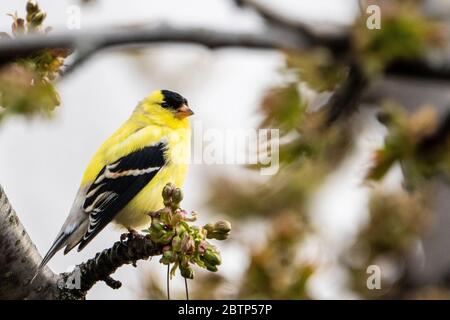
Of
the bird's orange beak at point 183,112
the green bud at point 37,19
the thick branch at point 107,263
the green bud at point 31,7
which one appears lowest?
the thick branch at point 107,263

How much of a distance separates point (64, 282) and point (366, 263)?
196 centimetres

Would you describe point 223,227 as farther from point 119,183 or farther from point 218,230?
point 119,183

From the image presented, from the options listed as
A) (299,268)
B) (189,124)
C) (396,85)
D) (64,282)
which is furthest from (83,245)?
(396,85)

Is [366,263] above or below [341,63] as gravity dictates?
below

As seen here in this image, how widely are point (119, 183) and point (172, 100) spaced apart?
62cm

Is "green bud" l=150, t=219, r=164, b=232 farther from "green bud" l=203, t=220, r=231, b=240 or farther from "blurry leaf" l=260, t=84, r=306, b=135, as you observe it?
"blurry leaf" l=260, t=84, r=306, b=135

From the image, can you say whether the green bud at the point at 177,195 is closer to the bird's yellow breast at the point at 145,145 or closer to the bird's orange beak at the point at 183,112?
the bird's yellow breast at the point at 145,145

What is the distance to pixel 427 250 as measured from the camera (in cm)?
320

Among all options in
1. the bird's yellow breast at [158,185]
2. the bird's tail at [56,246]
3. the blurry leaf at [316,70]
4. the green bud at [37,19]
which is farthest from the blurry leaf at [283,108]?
the green bud at [37,19]

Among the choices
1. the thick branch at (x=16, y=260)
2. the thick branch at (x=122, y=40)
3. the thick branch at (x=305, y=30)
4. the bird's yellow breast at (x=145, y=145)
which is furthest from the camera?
the bird's yellow breast at (x=145, y=145)

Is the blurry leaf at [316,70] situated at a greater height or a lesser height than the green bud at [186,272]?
greater

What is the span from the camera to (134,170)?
3.33 m

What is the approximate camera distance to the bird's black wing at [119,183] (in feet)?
10.1
